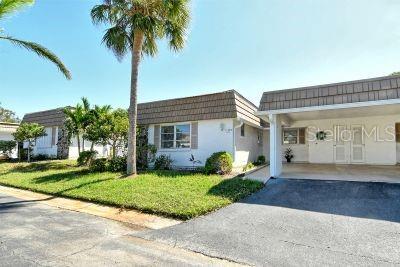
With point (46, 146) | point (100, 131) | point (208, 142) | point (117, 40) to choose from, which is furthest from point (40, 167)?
point (208, 142)

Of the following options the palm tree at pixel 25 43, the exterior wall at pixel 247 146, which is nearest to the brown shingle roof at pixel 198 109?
the exterior wall at pixel 247 146

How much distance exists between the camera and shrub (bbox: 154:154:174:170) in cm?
1473

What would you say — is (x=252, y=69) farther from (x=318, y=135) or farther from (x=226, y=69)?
(x=318, y=135)

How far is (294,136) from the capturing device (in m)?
17.4

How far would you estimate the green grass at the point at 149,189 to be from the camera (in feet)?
24.7

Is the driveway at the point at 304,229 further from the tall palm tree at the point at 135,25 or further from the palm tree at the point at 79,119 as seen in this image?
the palm tree at the point at 79,119

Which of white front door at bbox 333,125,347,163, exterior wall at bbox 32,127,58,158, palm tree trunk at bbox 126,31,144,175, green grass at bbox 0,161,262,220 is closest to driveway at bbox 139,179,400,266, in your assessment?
green grass at bbox 0,161,262,220

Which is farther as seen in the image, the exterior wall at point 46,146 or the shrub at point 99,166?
the exterior wall at point 46,146

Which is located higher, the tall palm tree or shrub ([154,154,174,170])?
the tall palm tree

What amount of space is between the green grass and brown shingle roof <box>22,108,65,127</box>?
23.4 ft

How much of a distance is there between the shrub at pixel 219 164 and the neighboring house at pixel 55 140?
11466 mm

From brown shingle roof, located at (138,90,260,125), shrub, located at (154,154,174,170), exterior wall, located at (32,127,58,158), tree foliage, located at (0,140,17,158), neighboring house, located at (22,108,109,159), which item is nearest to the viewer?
brown shingle roof, located at (138,90,260,125)

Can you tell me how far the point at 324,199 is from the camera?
7.77 metres

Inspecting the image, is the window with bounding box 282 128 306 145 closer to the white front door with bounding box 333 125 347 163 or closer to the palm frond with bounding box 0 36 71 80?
the white front door with bounding box 333 125 347 163
